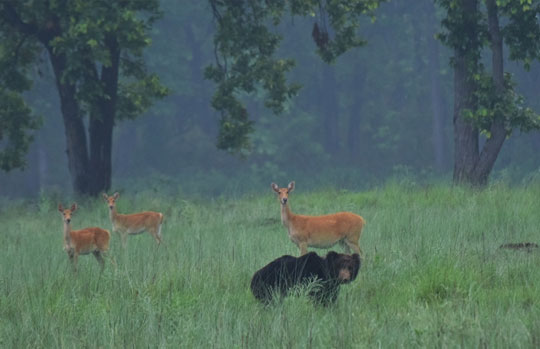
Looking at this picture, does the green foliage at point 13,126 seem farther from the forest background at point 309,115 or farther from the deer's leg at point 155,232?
the forest background at point 309,115

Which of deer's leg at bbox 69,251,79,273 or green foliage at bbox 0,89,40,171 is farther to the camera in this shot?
green foliage at bbox 0,89,40,171

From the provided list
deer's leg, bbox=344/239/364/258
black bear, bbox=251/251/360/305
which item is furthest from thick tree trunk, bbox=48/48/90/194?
black bear, bbox=251/251/360/305

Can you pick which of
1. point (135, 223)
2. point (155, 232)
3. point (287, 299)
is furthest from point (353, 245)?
point (135, 223)

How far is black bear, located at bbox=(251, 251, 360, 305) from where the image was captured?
772 centimetres

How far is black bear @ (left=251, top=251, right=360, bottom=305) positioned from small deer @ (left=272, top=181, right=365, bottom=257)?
12.5 feet

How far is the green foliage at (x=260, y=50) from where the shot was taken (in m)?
21.9

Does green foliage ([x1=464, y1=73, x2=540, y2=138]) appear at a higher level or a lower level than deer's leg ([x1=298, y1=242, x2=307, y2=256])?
higher

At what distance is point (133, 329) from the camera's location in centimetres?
688

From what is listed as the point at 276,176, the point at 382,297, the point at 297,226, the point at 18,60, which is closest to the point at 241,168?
the point at 276,176

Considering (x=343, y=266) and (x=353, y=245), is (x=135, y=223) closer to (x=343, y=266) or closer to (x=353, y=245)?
(x=353, y=245)

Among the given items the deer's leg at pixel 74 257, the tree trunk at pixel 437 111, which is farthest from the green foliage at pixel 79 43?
the tree trunk at pixel 437 111

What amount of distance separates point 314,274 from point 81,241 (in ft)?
15.9

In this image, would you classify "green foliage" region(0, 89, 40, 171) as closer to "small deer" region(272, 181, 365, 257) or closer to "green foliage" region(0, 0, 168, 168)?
"green foliage" region(0, 0, 168, 168)

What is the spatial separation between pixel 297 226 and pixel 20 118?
11.7 metres
